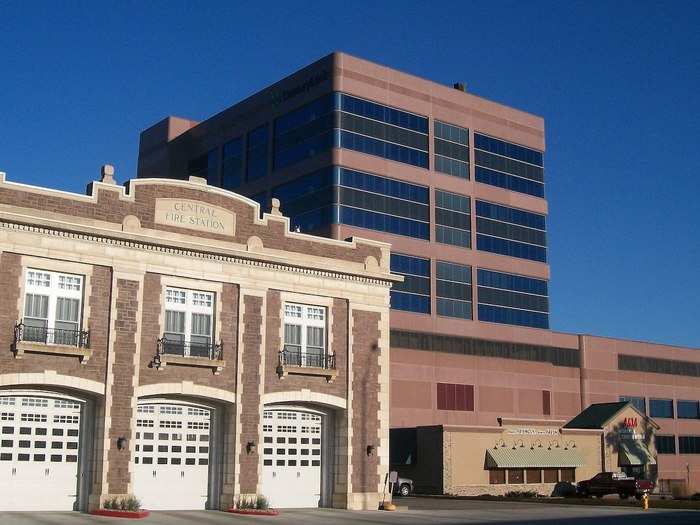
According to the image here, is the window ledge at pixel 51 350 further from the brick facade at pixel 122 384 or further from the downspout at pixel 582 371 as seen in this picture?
the downspout at pixel 582 371

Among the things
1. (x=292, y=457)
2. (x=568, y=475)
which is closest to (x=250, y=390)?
(x=292, y=457)

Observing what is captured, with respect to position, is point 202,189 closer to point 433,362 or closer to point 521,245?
point 433,362

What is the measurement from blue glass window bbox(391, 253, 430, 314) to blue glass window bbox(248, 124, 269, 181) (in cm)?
1494

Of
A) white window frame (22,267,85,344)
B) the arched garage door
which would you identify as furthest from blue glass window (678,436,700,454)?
white window frame (22,267,85,344)

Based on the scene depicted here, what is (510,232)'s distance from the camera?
82.6 meters

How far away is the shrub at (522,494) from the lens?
5378 cm

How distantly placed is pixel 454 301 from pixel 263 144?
2146 cm

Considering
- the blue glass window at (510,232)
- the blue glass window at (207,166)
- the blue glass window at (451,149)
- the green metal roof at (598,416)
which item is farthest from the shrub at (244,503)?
the blue glass window at (207,166)

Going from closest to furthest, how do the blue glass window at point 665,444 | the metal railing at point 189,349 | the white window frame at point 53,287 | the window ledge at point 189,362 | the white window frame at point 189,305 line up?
1. the white window frame at point 53,287
2. the window ledge at point 189,362
3. the metal railing at point 189,349
4. the white window frame at point 189,305
5. the blue glass window at point 665,444

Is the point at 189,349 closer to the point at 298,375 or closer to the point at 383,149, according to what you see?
the point at 298,375

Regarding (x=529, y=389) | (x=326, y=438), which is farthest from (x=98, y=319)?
(x=529, y=389)

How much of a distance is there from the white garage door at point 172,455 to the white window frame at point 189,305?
2561mm

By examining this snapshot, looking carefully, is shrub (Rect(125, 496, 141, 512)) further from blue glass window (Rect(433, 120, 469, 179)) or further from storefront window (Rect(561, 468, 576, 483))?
blue glass window (Rect(433, 120, 469, 179))

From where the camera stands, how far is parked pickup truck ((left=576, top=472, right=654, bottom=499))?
5272 centimetres
